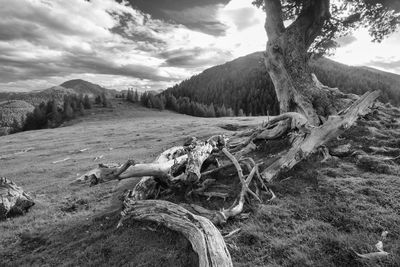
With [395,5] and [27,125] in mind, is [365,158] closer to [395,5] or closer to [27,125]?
[395,5]

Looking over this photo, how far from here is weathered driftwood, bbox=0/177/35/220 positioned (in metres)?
12.1

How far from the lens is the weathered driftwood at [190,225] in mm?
5828

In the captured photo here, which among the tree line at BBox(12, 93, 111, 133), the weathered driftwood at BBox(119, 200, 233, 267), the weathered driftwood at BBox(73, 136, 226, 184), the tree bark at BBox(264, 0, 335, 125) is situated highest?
the tree bark at BBox(264, 0, 335, 125)

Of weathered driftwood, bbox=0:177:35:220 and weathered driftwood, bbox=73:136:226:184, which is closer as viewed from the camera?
weathered driftwood, bbox=73:136:226:184

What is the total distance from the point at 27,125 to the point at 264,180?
136m

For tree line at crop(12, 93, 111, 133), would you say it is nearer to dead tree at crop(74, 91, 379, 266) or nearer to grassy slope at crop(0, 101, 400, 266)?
grassy slope at crop(0, 101, 400, 266)

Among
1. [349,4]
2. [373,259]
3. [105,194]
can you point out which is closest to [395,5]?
[349,4]

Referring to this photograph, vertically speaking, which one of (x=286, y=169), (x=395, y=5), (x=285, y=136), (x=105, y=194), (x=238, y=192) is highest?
(x=395, y=5)

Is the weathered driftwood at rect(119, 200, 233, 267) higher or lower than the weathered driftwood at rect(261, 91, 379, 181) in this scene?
lower

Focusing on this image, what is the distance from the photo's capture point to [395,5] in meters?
16.6

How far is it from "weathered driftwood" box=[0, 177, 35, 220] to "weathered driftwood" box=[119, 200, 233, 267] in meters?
7.47

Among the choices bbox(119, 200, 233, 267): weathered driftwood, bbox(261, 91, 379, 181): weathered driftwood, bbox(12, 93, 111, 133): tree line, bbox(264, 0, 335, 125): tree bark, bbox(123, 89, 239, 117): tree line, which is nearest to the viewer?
bbox(119, 200, 233, 267): weathered driftwood

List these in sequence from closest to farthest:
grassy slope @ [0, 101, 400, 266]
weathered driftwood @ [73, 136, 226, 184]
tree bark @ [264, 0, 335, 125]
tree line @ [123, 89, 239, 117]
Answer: grassy slope @ [0, 101, 400, 266] < weathered driftwood @ [73, 136, 226, 184] < tree bark @ [264, 0, 335, 125] < tree line @ [123, 89, 239, 117]

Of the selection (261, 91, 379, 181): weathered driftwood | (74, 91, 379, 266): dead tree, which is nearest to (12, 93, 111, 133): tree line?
(74, 91, 379, 266): dead tree
